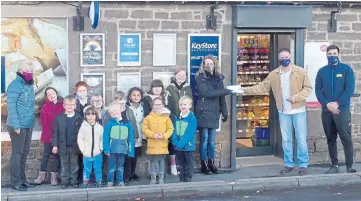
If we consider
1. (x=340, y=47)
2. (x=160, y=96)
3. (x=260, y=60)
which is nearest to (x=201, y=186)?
(x=160, y=96)

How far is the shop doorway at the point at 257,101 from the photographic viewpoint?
42.4ft

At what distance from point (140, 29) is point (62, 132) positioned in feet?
7.19

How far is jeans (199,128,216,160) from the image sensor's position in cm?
1161

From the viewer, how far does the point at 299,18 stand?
1216 centimetres

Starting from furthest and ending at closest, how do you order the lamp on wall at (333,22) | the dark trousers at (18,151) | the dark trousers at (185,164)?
the lamp on wall at (333,22) < the dark trousers at (185,164) < the dark trousers at (18,151)

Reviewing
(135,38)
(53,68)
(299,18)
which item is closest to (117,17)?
(135,38)

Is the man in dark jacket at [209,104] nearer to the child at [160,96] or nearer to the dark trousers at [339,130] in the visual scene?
the child at [160,96]

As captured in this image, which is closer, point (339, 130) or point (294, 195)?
point (294, 195)

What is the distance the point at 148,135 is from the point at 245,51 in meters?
3.15

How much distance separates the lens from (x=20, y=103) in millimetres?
10328

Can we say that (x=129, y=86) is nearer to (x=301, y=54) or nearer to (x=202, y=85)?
(x=202, y=85)

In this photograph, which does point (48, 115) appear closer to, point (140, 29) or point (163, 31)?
point (140, 29)

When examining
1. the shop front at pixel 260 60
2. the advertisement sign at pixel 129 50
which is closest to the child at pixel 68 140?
the advertisement sign at pixel 129 50

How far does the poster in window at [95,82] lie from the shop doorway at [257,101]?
101 inches
